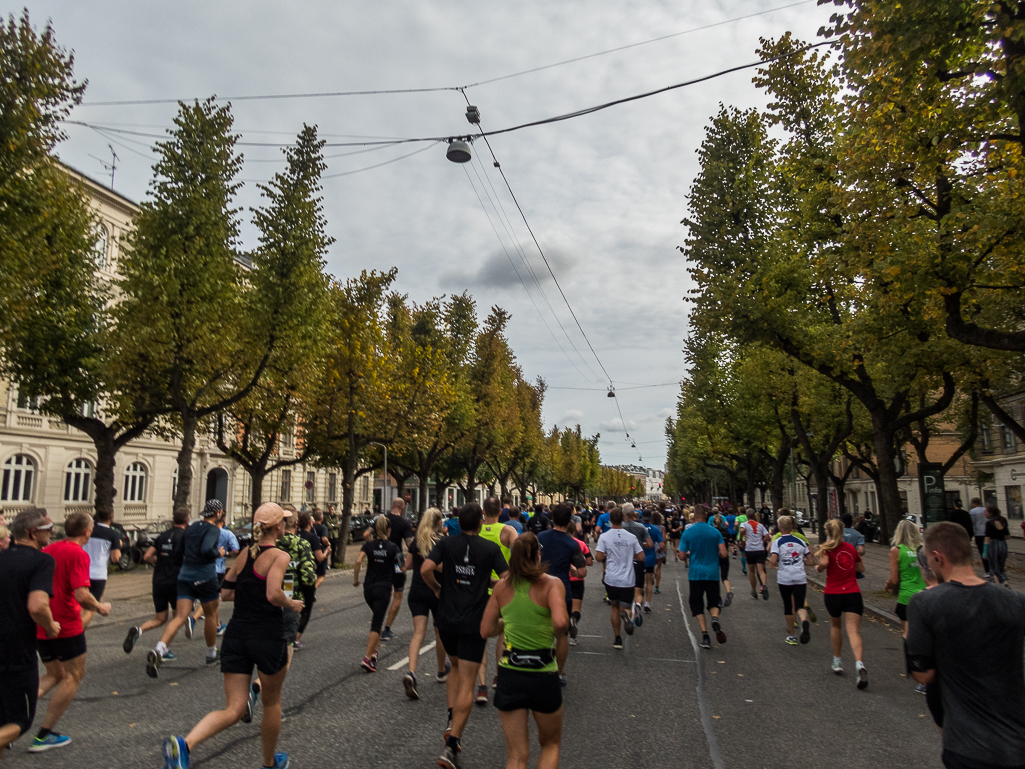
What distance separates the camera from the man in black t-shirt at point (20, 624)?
4.33m

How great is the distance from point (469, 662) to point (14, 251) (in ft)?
39.6

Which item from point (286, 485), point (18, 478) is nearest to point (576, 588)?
point (18, 478)

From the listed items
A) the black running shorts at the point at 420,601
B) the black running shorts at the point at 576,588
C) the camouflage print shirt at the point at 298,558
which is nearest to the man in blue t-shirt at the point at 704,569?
the black running shorts at the point at 576,588

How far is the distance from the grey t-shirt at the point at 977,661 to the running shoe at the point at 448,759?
3.03 meters

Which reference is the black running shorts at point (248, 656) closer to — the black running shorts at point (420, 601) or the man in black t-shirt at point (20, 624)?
the man in black t-shirt at point (20, 624)

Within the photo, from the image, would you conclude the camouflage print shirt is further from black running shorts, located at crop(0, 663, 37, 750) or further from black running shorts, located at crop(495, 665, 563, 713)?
black running shorts, located at crop(495, 665, 563, 713)

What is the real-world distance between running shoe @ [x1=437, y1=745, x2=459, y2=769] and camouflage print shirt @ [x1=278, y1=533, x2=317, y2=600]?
1722mm

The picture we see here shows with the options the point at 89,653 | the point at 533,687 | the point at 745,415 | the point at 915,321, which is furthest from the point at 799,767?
the point at 745,415

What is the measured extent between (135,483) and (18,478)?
603 centimetres

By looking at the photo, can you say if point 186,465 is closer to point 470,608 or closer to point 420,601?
point 420,601

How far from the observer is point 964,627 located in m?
3.05

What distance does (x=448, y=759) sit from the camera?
4.75 meters

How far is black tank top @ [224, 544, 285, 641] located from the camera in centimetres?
448

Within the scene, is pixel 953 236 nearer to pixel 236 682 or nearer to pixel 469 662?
pixel 469 662
